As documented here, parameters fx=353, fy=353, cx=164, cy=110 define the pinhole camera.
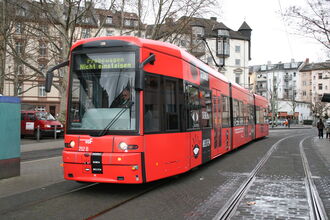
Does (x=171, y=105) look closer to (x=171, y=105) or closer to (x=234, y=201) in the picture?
(x=171, y=105)

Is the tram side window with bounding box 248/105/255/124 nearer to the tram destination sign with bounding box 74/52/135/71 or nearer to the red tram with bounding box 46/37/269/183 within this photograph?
the red tram with bounding box 46/37/269/183

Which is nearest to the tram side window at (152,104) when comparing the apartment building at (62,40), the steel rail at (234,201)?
the steel rail at (234,201)

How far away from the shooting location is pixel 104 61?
697 centimetres

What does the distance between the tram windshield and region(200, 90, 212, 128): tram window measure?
3.43m

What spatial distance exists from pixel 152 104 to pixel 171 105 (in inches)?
29.4

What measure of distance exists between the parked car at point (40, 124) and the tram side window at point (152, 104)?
17.3 metres

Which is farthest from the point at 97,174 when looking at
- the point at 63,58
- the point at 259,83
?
the point at 259,83

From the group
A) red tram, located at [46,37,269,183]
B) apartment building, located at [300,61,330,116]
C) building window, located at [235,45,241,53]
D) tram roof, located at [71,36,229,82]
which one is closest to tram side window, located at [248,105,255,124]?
tram roof, located at [71,36,229,82]

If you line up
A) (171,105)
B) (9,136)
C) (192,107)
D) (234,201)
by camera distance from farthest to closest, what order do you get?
1. (192,107)
2. (9,136)
3. (171,105)
4. (234,201)

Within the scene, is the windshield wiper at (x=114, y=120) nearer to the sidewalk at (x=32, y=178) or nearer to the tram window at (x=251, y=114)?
the sidewalk at (x=32, y=178)

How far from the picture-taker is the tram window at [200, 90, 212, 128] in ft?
32.4

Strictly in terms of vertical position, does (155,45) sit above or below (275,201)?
above

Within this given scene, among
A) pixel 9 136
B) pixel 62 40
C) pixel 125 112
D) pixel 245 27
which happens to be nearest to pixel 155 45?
pixel 125 112

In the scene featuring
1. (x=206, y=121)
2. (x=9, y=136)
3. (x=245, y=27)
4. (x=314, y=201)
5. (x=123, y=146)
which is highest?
(x=245, y=27)
